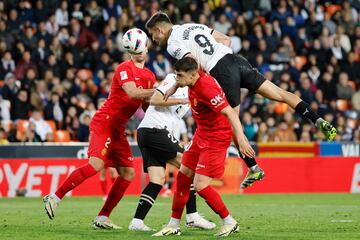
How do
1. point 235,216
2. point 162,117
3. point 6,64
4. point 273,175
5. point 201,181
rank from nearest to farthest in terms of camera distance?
point 201,181 → point 162,117 → point 235,216 → point 273,175 → point 6,64

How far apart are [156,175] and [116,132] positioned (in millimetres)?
852

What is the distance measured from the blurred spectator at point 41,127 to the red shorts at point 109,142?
1123cm

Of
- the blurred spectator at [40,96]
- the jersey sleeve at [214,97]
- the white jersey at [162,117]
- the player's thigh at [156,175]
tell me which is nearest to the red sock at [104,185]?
the blurred spectator at [40,96]

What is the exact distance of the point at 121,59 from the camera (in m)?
28.8

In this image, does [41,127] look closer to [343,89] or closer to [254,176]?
[343,89]

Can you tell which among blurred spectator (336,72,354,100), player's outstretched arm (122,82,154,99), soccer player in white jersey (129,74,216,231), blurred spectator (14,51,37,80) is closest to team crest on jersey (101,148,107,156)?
soccer player in white jersey (129,74,216,231)

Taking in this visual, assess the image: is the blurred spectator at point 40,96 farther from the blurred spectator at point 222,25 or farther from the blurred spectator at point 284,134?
the blurred spectator at point 284,134

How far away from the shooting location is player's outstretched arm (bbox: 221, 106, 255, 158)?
12055mm

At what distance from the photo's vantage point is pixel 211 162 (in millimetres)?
12547

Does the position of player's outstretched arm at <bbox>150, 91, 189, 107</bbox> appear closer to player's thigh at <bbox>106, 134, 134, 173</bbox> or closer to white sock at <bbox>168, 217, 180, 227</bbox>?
player's thigh at <bbox>106, 134, 134, 173</bbox>

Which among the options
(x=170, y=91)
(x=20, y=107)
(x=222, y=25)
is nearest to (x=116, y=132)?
(x=170, y=91)

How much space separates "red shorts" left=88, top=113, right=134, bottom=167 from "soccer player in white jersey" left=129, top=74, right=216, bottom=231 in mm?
378

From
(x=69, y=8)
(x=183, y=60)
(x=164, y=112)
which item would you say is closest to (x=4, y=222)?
(x=164, y=112)

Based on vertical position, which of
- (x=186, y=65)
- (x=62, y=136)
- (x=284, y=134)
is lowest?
(x=284, y=134)
